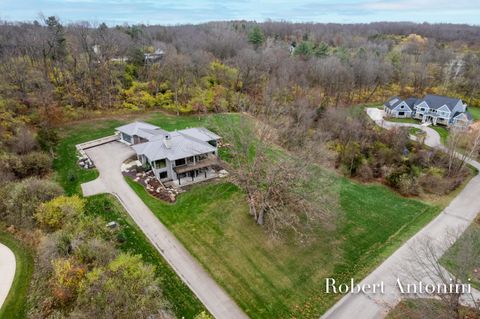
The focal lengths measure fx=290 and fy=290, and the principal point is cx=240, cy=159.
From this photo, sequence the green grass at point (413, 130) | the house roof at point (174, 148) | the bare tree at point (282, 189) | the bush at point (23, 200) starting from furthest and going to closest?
the green grass at point (413, 130)
the house roof at point (174, 148)
the bush at point (23, 200)
the bare tree at point (282, 189)

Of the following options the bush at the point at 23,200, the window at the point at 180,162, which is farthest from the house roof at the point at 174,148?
the bush at the point at 23,200

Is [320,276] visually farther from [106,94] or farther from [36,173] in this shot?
[106,94]

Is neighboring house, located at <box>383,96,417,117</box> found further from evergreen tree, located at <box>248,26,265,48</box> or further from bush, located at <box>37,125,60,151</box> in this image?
bush, located at <box>37,125,60,151</box>

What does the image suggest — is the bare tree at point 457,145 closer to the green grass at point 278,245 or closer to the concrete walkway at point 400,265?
the concrete walkway at point 400,265

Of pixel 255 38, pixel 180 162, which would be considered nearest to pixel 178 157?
pixel 180 162

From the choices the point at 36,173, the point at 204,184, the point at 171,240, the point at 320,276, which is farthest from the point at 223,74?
the point at 320,276

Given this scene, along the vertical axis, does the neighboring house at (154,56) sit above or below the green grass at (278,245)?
above

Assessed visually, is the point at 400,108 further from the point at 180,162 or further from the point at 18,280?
the point at 18,280

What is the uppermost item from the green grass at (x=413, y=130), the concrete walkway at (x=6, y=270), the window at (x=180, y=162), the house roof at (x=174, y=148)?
the house roof at (x=174, y=148)
